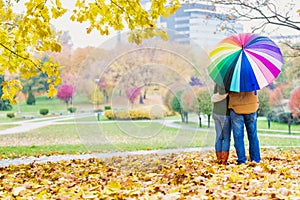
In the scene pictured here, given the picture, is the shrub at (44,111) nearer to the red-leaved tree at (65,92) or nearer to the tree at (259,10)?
the red-leaved tree at (65,92)

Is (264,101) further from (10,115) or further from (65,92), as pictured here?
(10,115)

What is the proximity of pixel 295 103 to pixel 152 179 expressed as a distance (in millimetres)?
11597

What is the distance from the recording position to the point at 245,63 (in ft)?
17.6

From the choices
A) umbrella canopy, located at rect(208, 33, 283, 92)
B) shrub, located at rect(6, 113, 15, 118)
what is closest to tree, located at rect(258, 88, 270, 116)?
umbrella canopy, located at rect(208, 33, 283, 92)

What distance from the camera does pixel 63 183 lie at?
4.98 metres

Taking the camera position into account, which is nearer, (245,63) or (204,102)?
(245,63)

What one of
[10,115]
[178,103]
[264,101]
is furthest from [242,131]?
[10,115]

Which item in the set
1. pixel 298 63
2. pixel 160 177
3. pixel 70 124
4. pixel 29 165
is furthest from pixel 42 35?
pixel 70 124

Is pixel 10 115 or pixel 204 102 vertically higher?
pixel 204 102

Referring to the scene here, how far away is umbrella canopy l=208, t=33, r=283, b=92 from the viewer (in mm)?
5332

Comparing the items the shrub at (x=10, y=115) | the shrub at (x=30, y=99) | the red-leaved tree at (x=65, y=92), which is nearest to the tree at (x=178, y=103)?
the red-leaved tree at (x=65, y=92)

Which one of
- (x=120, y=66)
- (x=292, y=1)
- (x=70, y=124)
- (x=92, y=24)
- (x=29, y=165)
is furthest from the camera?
(x=70, y=124)

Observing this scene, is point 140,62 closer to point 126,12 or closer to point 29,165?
point 126,12

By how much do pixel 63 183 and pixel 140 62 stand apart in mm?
1667
